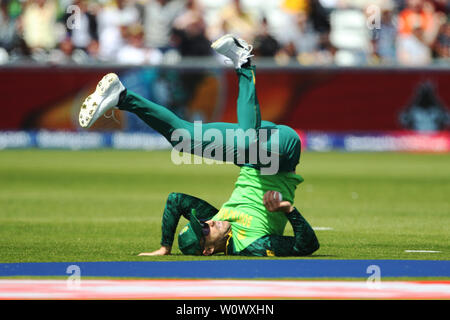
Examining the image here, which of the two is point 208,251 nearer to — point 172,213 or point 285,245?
point 172,213

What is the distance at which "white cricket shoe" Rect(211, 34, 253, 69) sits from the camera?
9.63 m

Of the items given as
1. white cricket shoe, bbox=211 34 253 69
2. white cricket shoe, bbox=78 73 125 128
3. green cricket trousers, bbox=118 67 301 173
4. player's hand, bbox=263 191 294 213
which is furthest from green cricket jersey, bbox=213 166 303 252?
white cricket shoe, bbox=78 73 125 128

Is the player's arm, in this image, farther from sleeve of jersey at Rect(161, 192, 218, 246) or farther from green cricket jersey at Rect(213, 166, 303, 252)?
green cricket jersey at Rect(213, 166, 303, 252)

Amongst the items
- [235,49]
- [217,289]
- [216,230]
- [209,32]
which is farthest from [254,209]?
[209,32]

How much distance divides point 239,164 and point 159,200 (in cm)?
631

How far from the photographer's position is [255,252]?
957 cm

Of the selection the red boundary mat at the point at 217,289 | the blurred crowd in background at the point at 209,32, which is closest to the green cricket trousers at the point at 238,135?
the red boundary mat at the point at 217,289

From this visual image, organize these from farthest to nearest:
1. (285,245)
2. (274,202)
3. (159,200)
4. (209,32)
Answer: (209,32) → (159,200) → (285,245) → (274,202)

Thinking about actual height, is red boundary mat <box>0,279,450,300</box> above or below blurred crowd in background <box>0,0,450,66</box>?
below

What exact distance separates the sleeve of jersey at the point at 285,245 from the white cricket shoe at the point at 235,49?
1687 millimetres

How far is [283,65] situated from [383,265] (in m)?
15.9

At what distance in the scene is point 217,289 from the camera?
24.7 feet

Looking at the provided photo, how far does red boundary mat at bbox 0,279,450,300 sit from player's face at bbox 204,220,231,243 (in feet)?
5.22

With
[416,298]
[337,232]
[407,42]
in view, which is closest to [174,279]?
[416,298]
